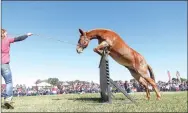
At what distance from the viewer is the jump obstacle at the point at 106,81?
10648 mm

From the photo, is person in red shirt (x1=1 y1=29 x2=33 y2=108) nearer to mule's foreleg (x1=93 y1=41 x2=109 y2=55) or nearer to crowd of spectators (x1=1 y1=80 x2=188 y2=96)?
mule's foreleg (x1=93 y1=41 x2=109 y2=55)

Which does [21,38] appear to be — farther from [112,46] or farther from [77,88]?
[77,88]

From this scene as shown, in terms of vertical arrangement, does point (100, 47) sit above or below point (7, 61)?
above

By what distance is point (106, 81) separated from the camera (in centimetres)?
1082

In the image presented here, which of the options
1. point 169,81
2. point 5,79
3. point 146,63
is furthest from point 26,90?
point 5,79

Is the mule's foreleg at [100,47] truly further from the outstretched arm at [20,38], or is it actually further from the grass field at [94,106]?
the outstretched arm at [20,38]

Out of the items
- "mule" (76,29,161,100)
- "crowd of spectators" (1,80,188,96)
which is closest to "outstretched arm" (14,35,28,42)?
"mule" (76,29,161,100)

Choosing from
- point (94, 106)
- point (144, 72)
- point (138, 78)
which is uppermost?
point (144, 72)

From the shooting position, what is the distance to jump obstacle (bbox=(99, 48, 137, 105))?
10.6 m

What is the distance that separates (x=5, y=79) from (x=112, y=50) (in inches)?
163

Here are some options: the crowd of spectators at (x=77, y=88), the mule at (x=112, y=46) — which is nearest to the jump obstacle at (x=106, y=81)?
the mule at (x=112, y=46)

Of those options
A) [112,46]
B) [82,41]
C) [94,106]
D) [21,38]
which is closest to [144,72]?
[112,46]

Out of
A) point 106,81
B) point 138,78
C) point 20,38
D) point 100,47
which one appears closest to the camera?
point 20,38

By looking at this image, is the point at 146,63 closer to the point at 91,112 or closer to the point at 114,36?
the point at 114,36
